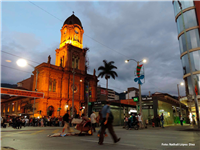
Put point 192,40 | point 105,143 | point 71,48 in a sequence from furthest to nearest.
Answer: point 71,48
point 192,40
point 105,143

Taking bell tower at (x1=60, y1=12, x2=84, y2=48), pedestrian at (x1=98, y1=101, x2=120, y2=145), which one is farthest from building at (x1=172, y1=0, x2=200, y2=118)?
pedestrian at (x1=98, y1=101, x2=120, y2=145)

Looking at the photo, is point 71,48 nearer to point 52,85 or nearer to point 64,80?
point 64,80

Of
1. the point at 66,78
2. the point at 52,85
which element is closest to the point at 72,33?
the point at 66,78

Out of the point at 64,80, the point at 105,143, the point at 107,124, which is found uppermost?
the point at 64,80

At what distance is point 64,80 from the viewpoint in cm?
4281

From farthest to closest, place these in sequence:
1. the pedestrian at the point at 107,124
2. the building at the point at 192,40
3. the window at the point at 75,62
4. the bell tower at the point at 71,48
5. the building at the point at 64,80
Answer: the window at the point at 75,62, the bell tower at the point at 71,48, the building at the point at 64,80, the building at the point at 192,40, the pedestrian at the point at 107,124

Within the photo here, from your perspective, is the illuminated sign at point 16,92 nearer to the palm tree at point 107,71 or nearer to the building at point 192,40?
the palm tree at point 107,71

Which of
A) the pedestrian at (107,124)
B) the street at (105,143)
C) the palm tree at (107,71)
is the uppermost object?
the palm tree at (107,71)

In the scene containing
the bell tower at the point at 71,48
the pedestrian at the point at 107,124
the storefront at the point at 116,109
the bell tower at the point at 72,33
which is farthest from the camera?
the bell tower at the point at 72,33

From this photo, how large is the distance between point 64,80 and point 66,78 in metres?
0.87

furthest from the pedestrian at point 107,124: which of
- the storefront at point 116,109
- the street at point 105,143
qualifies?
the storefront at point 116,109

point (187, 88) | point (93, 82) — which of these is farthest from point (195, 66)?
point (93, 82)

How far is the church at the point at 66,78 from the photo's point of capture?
1510 inches

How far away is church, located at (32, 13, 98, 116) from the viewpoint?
38344 millimetres
